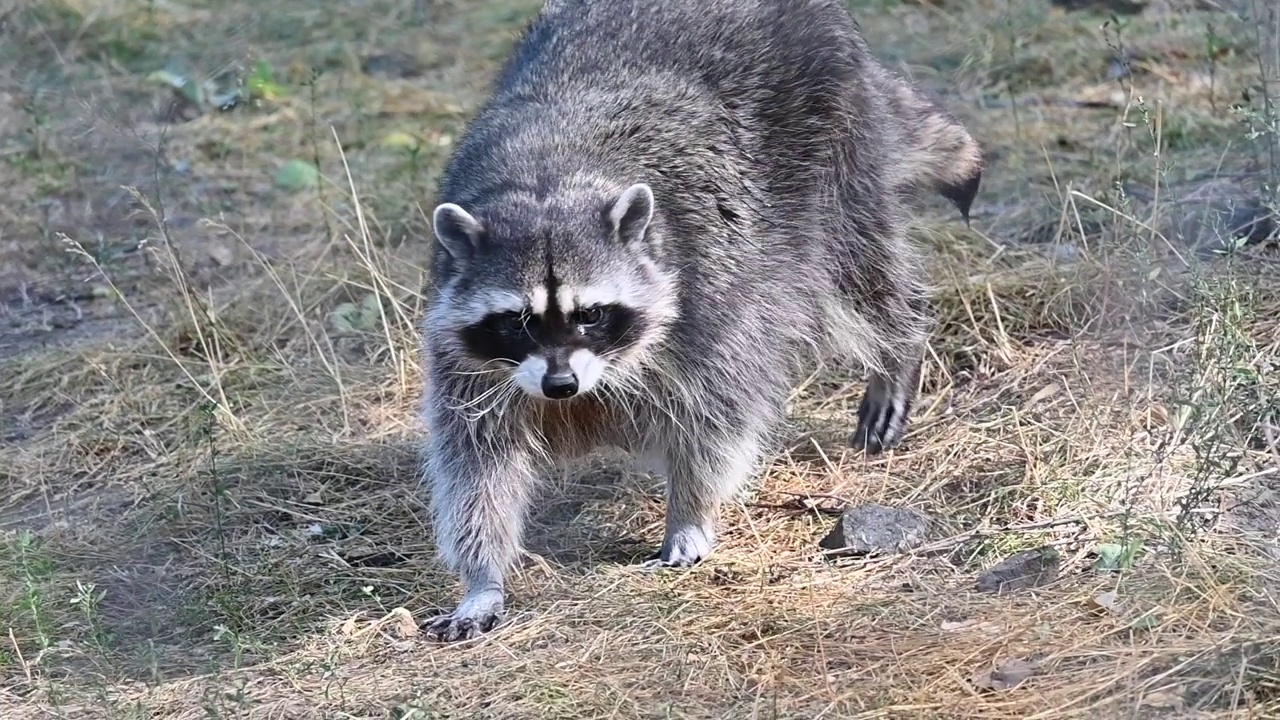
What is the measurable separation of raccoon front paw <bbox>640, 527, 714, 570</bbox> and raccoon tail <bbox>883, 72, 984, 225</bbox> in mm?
1432

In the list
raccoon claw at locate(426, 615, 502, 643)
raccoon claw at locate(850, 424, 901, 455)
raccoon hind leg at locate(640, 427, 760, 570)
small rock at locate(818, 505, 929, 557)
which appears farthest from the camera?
raccoon claw at locate(850, 424, 901, 455)

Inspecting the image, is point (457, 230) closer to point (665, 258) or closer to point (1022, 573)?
point (665, 258)

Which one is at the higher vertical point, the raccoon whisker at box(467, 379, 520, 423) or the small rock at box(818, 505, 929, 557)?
the raccoon whisker at box(467, 379, 520, 423)

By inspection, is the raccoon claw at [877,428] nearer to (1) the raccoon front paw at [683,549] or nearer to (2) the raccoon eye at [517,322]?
(1) the raccoon front paw at [683,549]

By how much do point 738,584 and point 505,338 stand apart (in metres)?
0.88

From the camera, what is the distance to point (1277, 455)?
13.9ft

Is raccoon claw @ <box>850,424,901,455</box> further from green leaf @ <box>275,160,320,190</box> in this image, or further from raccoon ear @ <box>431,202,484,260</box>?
green leaf @ <box>275,160,320,190</box>

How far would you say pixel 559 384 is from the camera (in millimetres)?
3918

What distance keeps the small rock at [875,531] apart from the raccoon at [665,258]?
0.33 metres

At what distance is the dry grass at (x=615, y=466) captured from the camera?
11.7 feet

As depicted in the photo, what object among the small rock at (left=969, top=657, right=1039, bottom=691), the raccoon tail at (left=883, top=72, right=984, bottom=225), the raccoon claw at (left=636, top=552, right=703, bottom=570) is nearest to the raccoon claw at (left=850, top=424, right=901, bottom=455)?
the raccoon tail at (left=883, top=72, right=984, bottom=225)

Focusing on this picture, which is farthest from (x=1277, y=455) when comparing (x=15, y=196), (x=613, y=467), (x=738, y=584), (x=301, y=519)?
(x=15, y=196)

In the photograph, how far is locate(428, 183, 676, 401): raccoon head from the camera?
157 inches

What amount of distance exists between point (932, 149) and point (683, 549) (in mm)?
1713
